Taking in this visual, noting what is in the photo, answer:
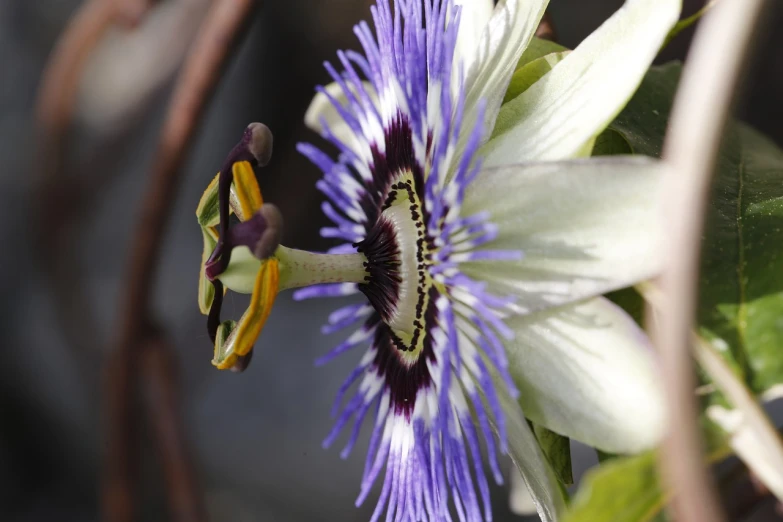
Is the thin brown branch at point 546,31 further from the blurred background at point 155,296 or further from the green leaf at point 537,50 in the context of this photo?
the blurred background at point 155,296

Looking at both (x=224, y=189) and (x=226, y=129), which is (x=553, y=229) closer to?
(x=224, y=189)

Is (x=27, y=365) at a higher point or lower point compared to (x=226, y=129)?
lower

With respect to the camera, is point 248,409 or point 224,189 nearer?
point 224,189

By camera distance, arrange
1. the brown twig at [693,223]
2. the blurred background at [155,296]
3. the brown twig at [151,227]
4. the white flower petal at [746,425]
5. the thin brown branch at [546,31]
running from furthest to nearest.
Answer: the blurred background at [155,296] < the brown twig at [151,227] < the thin brown branch at [546,31] < the white flower petal at [746,425] < the brown twig at [693,223]

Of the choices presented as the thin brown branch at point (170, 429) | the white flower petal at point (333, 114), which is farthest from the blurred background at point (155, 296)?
the white flower petal at point (333, 114)

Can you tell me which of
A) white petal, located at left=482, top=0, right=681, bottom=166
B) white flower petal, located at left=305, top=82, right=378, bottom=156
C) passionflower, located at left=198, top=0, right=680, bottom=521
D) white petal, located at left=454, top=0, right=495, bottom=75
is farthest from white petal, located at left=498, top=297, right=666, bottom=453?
white flower petal, located at left=305, top=82, right=378, bottom=156

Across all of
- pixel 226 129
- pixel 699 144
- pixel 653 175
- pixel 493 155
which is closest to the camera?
pixel 699 144

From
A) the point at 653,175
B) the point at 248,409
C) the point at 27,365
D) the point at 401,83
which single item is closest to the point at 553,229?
the point at 653,175
